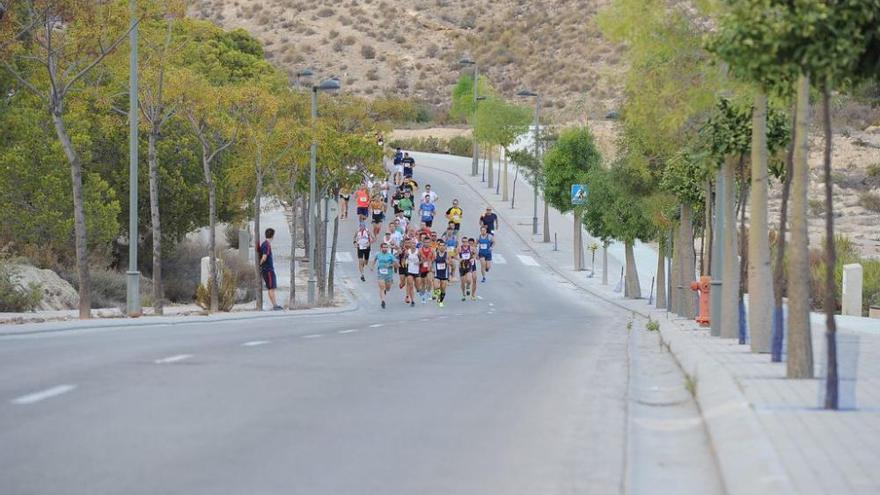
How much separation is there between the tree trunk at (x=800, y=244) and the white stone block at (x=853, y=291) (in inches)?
1167

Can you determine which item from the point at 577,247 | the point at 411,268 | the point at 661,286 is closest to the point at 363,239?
the point at 411,268

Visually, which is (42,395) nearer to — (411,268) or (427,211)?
(411,268)

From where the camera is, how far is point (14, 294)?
119ft

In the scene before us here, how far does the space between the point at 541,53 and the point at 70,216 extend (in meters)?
126

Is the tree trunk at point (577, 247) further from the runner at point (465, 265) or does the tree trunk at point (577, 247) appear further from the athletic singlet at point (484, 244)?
the runner at point (465, 265)

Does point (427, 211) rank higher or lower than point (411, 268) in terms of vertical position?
higher

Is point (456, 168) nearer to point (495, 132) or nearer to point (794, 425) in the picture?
point (495, 132)

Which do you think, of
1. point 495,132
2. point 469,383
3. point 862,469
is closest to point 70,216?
point 469,383

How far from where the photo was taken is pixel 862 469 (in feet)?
29.6

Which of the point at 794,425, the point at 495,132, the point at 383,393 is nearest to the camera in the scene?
the point at 794,425

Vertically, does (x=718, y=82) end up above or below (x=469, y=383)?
above

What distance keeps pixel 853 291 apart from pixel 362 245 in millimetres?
22289

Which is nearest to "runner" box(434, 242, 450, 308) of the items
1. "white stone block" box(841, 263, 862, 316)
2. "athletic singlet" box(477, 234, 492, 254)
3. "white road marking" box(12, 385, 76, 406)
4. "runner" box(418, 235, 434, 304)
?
"runner" box(418, 235, 434, 304)

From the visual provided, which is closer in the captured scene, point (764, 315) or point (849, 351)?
point (849, 351)
